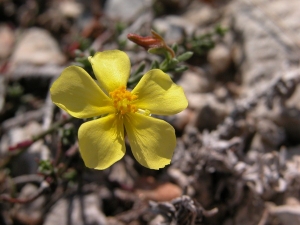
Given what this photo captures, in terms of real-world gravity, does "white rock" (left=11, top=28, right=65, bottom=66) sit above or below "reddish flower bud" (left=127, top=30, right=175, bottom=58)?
below

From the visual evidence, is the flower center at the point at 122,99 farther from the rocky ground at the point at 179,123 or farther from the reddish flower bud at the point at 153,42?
the rocky ground at the point at 179,123

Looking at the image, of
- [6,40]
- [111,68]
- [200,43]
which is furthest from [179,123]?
[6,40]

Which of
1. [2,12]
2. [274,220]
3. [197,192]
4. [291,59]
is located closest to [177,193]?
[197,192]

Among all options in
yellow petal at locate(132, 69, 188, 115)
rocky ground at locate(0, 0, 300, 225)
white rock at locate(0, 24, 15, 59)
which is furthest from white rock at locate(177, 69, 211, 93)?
white rock at locate(0, 24, 15, 59)

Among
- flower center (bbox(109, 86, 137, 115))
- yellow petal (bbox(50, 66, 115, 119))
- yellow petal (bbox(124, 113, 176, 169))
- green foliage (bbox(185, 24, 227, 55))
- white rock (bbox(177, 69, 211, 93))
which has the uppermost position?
yellow petal (bbox(50, 66, 115, 119))

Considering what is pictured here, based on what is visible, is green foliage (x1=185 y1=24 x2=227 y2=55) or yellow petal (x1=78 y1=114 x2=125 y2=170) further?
green foliage (x1=185 y1=24 x2=227 y2=55)

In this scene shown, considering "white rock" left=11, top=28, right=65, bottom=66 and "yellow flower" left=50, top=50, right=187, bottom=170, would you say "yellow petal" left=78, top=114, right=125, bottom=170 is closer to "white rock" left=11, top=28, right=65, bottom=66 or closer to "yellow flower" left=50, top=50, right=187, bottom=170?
"yellow flower" left=50, top=50, right=187, bottom=170

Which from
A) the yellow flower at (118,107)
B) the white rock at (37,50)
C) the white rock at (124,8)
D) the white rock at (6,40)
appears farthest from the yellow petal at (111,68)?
the white rock at (6,40)

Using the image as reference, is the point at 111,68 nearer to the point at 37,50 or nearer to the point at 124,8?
the point at 37,50
